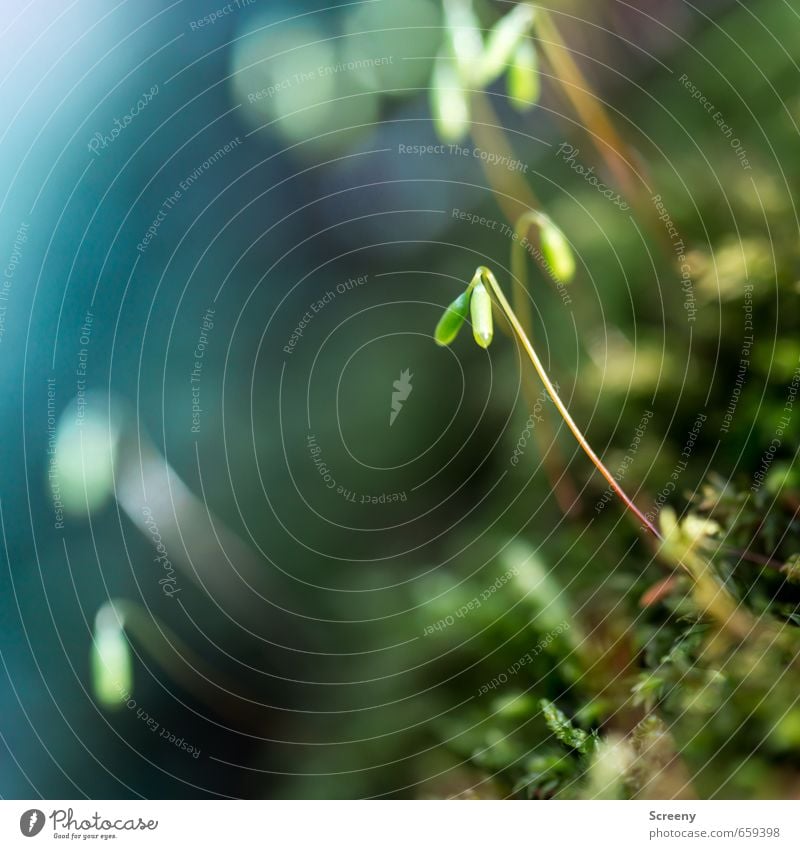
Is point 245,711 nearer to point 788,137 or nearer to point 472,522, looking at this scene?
point 472,522

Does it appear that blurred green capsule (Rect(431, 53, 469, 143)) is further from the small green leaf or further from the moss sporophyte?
the small green leaf

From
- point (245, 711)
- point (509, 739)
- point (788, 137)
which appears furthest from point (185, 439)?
point (788, 137)

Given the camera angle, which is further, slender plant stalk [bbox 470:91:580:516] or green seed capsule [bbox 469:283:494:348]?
slender plant stalk [bbox 470:91:580:516]

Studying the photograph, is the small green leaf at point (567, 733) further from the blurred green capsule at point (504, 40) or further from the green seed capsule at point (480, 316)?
the blurred green capsule at point (504, 40)

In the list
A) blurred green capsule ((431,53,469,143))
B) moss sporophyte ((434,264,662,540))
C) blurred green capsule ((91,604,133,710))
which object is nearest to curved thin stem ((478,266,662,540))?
moss sporophyte ((434,264,662,540))

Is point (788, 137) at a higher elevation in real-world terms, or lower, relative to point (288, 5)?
lower

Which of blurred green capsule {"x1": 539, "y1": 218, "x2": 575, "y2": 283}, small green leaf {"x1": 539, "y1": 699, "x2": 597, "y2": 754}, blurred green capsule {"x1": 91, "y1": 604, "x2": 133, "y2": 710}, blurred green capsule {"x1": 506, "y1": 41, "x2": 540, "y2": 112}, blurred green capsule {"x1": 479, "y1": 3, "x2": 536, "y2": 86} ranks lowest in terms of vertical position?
small green leaf {"x1": 539, "y1": 699, "x2": 597, "y2": 754}

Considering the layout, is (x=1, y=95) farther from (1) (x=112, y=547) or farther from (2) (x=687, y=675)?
(2) (x=687, y=675)
